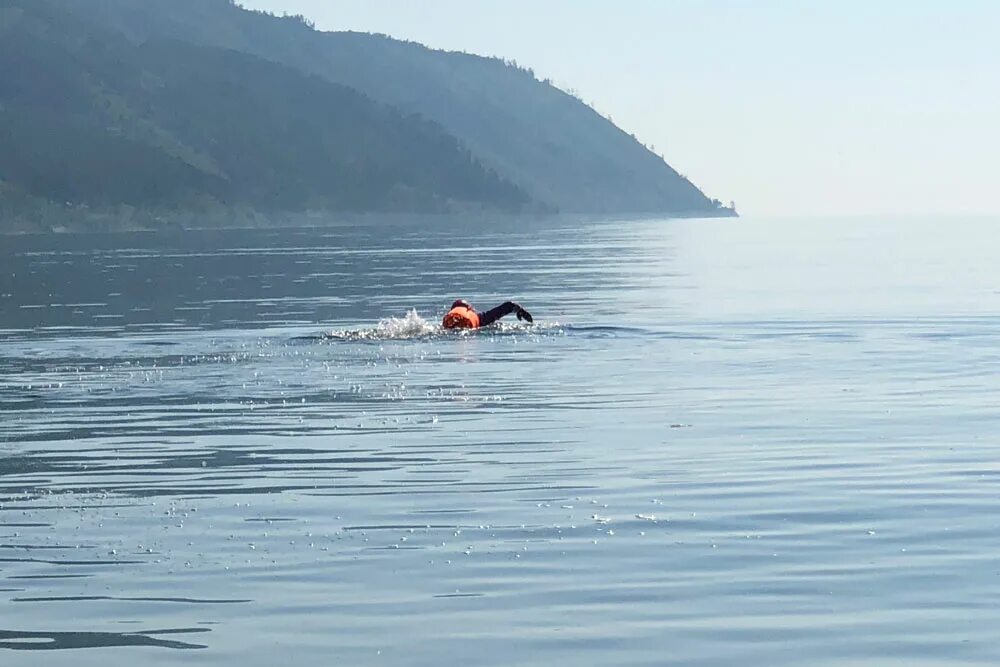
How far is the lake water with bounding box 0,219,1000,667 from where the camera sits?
39.4 ft

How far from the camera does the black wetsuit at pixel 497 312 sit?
123ft

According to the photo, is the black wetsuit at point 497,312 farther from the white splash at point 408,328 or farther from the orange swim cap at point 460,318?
the white splash at point 408,328

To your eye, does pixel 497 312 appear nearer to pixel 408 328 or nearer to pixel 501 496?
pixel 408 328

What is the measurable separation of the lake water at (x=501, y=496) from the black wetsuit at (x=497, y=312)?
0.38 meters

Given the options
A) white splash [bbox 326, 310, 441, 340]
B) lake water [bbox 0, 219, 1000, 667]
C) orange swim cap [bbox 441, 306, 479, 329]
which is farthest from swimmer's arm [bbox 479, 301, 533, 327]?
white splash [bbox 326, 310, 441, 340]

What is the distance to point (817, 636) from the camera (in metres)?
11.7

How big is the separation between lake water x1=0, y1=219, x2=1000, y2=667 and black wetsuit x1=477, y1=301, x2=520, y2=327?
0.38 metres

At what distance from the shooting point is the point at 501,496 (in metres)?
17.1

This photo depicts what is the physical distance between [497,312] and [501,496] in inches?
816

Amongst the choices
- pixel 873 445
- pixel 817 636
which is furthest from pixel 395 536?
pixel 873 445

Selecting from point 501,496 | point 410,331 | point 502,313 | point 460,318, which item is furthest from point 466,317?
point 501,496

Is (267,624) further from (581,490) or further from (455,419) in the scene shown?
(455,419)

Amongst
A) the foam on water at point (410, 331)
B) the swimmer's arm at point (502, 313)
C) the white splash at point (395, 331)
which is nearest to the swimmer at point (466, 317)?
the swimmer's arm at point (502, 313)

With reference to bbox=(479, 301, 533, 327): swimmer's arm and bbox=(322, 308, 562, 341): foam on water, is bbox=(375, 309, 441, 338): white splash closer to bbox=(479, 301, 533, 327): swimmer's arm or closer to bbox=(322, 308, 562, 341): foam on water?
bbox=(322, 308, 562, 341): foam on water
